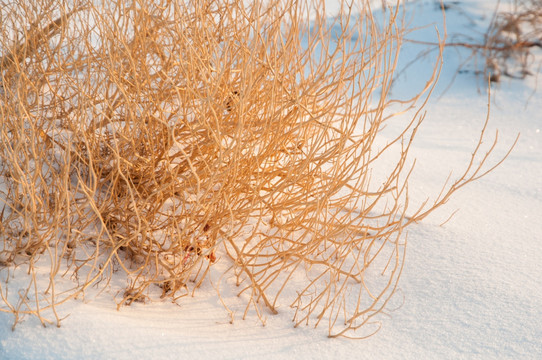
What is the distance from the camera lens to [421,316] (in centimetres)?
184

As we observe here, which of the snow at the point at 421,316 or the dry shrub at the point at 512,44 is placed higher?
the dry shrub at the point at 512,44

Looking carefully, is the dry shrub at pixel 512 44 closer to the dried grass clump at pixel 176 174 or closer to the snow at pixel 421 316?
the snow at pixel 421 316

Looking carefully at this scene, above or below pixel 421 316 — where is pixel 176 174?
above

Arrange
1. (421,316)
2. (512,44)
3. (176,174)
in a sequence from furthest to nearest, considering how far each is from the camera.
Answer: (512,44) → (421,316) → (176,174)

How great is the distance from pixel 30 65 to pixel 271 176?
2.54 feet

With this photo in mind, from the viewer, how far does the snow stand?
1.55 meters

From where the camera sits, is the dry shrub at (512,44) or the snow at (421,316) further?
the dry shrub at (512,44)

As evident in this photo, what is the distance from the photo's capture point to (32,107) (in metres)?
1.89

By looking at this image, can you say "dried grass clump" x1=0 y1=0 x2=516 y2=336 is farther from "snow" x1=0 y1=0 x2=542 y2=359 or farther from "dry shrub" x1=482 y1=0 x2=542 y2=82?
"dry shrub" x1=482 y1=0 x2=542 y2=82

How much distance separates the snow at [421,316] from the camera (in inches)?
61.2

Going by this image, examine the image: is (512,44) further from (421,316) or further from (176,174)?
(176,174)

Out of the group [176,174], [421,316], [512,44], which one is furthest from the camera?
[512,44]

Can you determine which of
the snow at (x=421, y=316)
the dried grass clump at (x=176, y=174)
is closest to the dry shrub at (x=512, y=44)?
the snow at (x=421, y=316)

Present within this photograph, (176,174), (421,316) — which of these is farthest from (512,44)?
(176,174)
